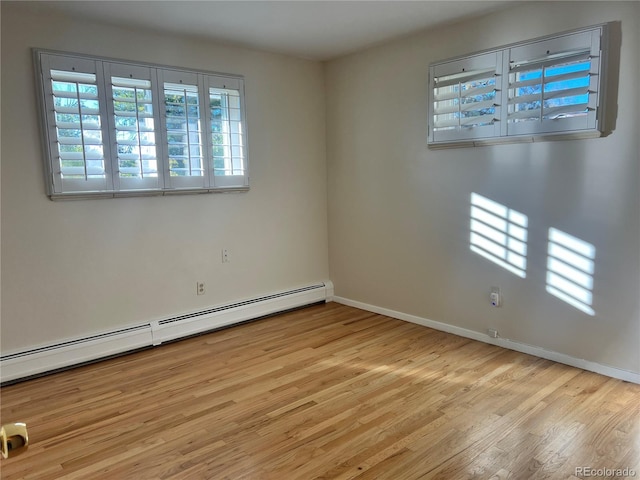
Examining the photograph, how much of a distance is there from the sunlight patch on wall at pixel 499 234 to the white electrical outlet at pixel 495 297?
0.61 feet

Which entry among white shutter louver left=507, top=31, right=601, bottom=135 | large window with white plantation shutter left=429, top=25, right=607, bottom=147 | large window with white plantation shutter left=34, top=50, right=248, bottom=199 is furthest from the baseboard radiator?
white shutter louver left=507, top=31, right=601, bottom=135

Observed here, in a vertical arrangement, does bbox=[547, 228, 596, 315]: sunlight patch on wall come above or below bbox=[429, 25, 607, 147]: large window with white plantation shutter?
below

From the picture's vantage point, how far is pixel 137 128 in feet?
10.9

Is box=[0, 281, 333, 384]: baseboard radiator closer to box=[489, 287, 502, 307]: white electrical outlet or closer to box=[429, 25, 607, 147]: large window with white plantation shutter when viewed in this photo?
box=[489, 287, 502, 307]: white electrical outlet

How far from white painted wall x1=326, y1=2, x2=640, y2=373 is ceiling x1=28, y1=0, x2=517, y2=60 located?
0.28 meters

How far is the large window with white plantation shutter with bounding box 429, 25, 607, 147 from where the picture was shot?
2682 mm

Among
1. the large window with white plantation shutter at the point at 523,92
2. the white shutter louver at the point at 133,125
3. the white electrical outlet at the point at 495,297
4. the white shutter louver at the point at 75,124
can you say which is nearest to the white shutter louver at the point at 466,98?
the large window with white plantation shutter at the point at 523,92

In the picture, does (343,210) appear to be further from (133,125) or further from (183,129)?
(133,125)

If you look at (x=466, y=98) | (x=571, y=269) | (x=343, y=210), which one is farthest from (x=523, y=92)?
(x=343, y=210)

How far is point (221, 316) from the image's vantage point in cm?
388

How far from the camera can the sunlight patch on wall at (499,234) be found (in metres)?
3.13

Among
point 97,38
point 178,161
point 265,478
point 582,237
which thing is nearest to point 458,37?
point 582,237

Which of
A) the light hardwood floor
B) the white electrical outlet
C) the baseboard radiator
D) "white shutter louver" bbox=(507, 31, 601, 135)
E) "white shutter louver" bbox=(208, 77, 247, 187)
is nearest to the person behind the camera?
the light hardwood floor

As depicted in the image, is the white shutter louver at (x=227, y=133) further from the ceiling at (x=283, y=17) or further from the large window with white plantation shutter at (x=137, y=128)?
the ceiling at (x=283, y=17)
